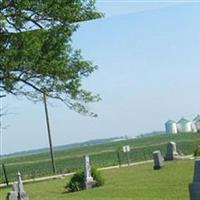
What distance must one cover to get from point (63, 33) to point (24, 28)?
2.31m

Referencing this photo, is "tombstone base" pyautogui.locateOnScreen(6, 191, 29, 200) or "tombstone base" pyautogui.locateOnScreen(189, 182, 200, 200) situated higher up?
"tombstone base" pyautogui.locateOnScreen(189, 182, 200, 200)

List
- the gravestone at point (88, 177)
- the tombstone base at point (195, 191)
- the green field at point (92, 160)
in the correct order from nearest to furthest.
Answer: the tombstone base at point (195, 191)
the gravestone at point (88, 177)
the green field at point (92, 160)

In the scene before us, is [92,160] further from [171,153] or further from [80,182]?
[80,182]

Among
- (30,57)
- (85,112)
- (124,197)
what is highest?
(30,57)

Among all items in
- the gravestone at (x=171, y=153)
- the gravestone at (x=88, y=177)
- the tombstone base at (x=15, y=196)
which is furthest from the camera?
the gravestone at (x=171, y=153)

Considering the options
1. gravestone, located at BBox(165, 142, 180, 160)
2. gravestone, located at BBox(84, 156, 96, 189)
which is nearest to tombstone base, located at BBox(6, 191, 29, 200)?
gravestone, located at BBox(84, 156, 96, 189)

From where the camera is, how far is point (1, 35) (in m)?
21.1

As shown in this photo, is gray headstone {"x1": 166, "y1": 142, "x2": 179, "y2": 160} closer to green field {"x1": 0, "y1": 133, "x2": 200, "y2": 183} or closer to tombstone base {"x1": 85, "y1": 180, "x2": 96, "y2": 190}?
green field {"x1": 0, "y1": 133, "x2": 200, "y2": 183}

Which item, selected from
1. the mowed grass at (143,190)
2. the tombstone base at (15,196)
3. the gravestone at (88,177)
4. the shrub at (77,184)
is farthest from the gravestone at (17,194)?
the gravestone at (88,177)

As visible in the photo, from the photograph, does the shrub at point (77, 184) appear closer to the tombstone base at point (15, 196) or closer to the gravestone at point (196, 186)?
the tombstone base at point (15, 196)

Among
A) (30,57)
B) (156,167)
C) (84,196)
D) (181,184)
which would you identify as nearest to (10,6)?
(30,57)

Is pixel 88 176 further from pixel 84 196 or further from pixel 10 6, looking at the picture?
pixel 10 6

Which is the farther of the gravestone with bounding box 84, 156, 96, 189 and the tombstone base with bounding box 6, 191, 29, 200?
the gravestone with bounding box 84, 156, 96, 189

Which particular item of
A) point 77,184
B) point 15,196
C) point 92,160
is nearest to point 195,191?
point 15,196
